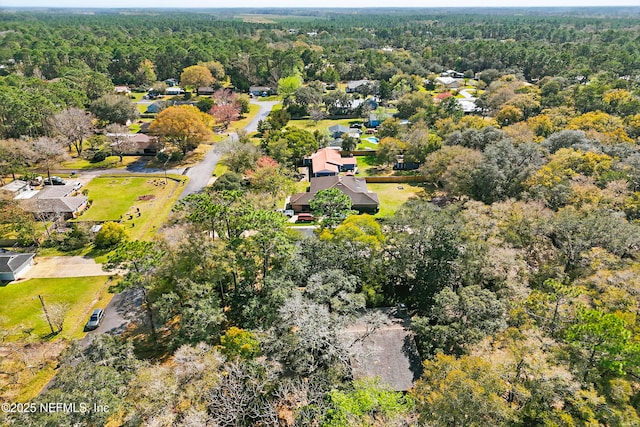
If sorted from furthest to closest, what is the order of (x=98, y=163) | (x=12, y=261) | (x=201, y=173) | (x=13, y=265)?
(x=98, y=163), (x=201, y=173), (x=12, y=261), (x=13, y=265)

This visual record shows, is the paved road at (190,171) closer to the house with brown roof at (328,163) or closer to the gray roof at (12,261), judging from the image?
the house with brown roof at (328,163)

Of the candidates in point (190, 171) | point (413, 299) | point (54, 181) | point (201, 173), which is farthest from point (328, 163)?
point (54, 181)

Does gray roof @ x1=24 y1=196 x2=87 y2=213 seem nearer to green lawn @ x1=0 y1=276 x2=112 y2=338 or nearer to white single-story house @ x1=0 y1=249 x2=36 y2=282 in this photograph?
white single-story house @ x1=0 y1=249 x2=36 y2=282

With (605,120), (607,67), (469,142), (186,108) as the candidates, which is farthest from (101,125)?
(607,67)

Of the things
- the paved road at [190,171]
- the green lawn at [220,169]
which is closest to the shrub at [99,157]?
the paved road at [190,171]

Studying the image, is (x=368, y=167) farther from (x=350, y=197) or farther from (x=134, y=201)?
(x=134, y=201)

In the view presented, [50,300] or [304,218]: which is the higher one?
[304,218]

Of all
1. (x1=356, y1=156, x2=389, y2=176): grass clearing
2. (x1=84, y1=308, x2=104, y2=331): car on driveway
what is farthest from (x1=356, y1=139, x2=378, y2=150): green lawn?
(x1=84, y1=308, x2=104, y2=331): car on driveway

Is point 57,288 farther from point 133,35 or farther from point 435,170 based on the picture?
point 133,35

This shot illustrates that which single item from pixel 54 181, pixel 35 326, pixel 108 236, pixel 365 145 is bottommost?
pixel 35 326
